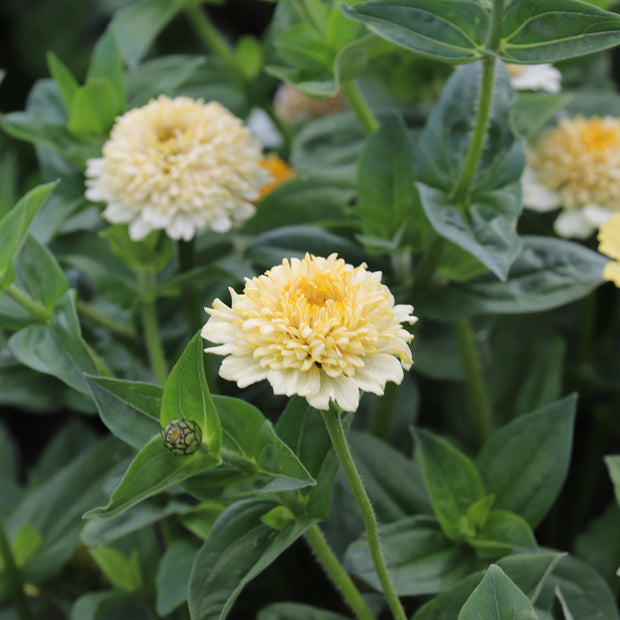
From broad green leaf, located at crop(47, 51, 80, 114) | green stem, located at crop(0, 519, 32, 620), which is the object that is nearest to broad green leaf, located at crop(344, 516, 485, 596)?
green stem, located at crop(0, 519, 32, 620)

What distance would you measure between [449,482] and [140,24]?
47 centimetres

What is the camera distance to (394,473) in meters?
0.49

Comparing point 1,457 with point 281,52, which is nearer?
point 281,52

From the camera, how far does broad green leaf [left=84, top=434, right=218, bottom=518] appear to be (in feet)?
1.07

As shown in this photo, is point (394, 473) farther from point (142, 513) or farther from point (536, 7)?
point (536, 7)

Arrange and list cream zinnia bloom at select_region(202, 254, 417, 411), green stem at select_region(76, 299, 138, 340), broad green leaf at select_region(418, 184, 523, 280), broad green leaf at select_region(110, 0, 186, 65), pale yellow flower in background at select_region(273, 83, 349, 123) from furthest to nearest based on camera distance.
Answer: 1. pale yellow flower in background at select_region(273, 83, 349, 123)
2. broad green leaf at select_region(110, 0, 186, 65)
3. green stem at select_region(76, 299, 138, 340)
4. broad green leaf at select_region(418, 184, 523, 280)
5. cream zinnia bloom at select_region(202, 254, 417, 411)

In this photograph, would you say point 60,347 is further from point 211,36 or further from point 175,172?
point 211,36

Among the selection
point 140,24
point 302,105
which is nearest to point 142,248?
point 140,24

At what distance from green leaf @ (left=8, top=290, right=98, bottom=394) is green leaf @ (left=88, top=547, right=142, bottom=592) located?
0.12 meters

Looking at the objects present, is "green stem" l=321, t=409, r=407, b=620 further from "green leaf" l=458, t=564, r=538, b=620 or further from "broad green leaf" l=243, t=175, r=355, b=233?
"broad green leaf" l=243, t=175, r=355, b=233

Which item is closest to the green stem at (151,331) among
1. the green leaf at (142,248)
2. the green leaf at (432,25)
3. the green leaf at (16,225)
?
the green leaf at (142,248)

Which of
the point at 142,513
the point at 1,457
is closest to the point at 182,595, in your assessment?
the point at 142,513

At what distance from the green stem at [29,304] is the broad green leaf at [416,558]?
0.72ft

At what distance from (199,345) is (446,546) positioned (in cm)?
22
